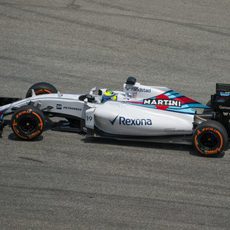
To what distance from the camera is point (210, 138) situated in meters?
11.5

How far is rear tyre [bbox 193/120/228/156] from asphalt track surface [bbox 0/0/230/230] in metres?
0.20

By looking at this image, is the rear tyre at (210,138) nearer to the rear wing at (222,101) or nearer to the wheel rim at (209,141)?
the wheel rim at (209,141)

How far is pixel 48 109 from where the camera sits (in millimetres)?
12516

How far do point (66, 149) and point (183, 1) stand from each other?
488 inches

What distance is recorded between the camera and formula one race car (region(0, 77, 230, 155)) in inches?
458

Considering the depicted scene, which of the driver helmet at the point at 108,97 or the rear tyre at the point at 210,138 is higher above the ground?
the driver helmet at the point at 108,97

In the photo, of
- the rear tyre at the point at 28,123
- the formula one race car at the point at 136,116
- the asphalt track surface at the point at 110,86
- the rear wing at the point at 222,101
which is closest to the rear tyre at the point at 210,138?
the formula one race car at the point at 136,116

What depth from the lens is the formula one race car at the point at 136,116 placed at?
38.2ft

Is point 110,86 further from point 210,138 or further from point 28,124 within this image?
point 210,138

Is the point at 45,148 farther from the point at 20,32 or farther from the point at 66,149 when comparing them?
the point at 20,32

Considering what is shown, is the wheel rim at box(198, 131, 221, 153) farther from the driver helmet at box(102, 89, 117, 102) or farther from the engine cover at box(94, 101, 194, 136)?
the driver helmet at box(102, 89, 117, 102)

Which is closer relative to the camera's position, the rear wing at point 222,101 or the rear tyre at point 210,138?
the rear tyre at point 210,138

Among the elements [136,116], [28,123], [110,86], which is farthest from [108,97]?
[110,86]

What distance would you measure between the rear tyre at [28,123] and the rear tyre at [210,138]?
2811 mm
